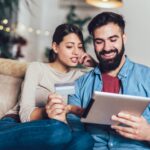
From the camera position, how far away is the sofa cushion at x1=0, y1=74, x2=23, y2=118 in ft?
6.85

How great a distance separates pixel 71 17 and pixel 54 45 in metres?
2.26

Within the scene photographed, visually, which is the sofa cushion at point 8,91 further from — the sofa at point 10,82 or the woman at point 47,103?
the woman at point 47,103

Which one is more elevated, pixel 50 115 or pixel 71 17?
pixel 71 17

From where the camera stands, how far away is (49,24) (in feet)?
14.6

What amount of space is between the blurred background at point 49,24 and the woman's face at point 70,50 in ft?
5.84

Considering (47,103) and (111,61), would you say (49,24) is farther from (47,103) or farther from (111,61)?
(47,103)

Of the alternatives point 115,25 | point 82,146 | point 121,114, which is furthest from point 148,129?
point 115,25

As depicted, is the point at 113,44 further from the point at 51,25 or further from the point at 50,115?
the point at 51,25

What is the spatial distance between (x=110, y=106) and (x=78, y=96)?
1.42 feet

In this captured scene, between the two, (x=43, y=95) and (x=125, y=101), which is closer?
(x=125, y=101)

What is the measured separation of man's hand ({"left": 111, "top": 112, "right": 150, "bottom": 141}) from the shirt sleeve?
0.46 m

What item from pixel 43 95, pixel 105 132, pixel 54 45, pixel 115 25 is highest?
pixel 115 25

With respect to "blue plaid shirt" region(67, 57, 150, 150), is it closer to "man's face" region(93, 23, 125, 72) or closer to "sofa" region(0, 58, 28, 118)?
"man's face" region(93, 23, 125, 72)

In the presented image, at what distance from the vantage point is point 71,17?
13.7ft
